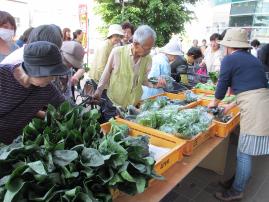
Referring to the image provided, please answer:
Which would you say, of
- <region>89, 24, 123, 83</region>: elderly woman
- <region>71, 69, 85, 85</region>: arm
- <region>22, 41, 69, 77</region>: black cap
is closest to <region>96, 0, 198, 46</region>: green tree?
<region>89, 24, 123, 83</region>: elderly woman

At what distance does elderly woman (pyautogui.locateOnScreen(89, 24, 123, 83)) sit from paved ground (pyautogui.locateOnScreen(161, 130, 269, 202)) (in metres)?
1.54

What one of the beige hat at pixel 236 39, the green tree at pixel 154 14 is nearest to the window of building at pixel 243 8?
the green tree at pixel 154 14

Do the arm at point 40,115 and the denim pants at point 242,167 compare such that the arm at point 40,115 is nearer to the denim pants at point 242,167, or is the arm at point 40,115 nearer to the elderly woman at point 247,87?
the elderly woman at point 247,87

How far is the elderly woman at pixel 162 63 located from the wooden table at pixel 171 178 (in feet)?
3.80

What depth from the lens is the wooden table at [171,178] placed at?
1.42 meters

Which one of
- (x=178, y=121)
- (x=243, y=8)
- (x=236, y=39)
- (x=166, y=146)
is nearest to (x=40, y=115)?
(x=166, y=146)

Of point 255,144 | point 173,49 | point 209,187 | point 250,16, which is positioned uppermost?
point 250,16

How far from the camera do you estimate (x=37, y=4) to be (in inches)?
495

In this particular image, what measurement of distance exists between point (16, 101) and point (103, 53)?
83.8 inches

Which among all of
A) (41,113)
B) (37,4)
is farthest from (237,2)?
(41,113)

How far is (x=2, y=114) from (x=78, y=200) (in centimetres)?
74

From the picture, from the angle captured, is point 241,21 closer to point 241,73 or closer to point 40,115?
point 241,73

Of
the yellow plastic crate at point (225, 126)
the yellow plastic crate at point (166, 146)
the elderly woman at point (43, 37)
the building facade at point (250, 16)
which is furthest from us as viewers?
the building facade at point (250, 16)

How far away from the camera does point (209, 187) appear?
303 centimetres
